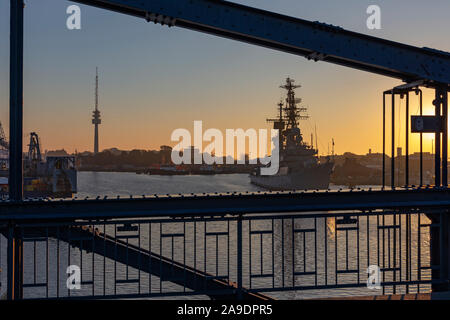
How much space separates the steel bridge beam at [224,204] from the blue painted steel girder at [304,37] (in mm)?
2569

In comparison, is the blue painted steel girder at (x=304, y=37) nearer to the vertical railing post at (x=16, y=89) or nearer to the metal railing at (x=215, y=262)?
the vertical railing post at (x=16, y=89)

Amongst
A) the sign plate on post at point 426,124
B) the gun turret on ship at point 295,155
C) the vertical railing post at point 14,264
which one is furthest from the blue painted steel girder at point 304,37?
the gun turret on ship at point 295,155

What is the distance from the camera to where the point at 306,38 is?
8.52m

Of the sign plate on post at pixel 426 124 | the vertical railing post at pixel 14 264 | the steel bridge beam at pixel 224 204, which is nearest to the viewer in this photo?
the vertical railing post at pixel 14 264

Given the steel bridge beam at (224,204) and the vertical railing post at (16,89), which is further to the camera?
the vertical railing post at (16,89)

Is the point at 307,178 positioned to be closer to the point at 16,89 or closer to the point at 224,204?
the point at 224,204

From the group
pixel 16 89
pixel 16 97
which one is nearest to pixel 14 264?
pixel 16 97

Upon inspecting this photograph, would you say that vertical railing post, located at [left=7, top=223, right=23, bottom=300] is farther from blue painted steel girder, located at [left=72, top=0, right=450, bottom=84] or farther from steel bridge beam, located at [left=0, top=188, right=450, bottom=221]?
blue painted steel girder, located at [left=72, top=0, right=450, bottom=84]

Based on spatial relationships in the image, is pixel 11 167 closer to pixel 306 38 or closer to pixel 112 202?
pixel 112 202

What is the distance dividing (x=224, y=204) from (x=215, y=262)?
3015 cm

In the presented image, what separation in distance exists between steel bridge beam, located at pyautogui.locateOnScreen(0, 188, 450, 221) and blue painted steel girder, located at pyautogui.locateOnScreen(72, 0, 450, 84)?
8.43 feet

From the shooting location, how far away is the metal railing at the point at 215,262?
6.51 meters
